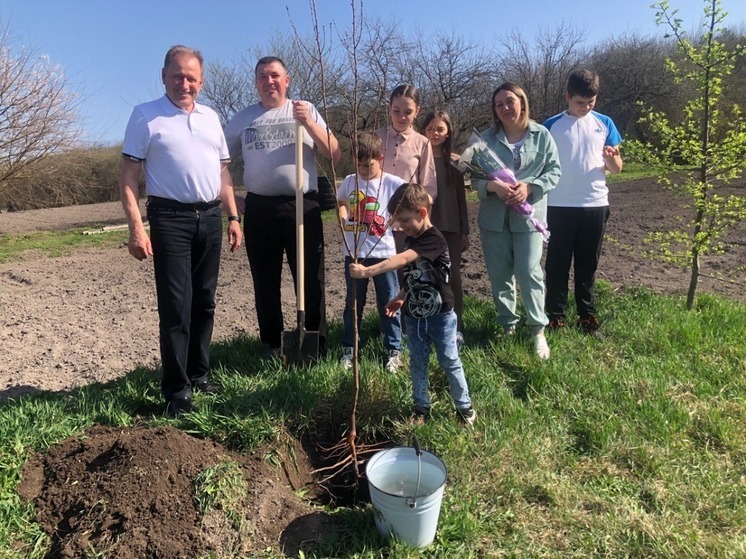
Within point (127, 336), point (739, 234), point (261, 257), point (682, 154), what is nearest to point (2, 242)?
point (127, 336)

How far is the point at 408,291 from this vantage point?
3.10 m

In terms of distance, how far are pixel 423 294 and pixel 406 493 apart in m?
1.05

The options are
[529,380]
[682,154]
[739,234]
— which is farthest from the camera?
[739,234]

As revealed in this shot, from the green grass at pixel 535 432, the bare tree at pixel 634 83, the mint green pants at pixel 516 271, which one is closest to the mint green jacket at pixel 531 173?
the mint green pants at pixel 516 271

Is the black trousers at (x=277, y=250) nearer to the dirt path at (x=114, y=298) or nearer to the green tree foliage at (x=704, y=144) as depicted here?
the dirt path at (x=114, y=298)

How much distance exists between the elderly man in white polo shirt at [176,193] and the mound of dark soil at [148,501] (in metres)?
0.54

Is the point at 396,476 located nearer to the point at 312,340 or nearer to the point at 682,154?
the point at 312,340

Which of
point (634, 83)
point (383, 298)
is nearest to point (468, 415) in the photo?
point (383, 298)

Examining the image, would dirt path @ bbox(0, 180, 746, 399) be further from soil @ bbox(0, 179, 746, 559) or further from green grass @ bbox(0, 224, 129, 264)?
green grass @ bbox(0, 224, 129, 264)

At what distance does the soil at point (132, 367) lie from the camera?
2.43 meters

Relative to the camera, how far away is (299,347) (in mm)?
3814

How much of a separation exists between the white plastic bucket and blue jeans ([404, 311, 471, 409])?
24.4 inches

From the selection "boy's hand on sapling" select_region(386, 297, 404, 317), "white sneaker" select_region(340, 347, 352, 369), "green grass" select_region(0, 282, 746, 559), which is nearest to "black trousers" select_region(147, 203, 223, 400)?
"green grass" select_region(0, 282, 746, 559)

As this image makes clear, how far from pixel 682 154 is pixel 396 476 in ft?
13.1
